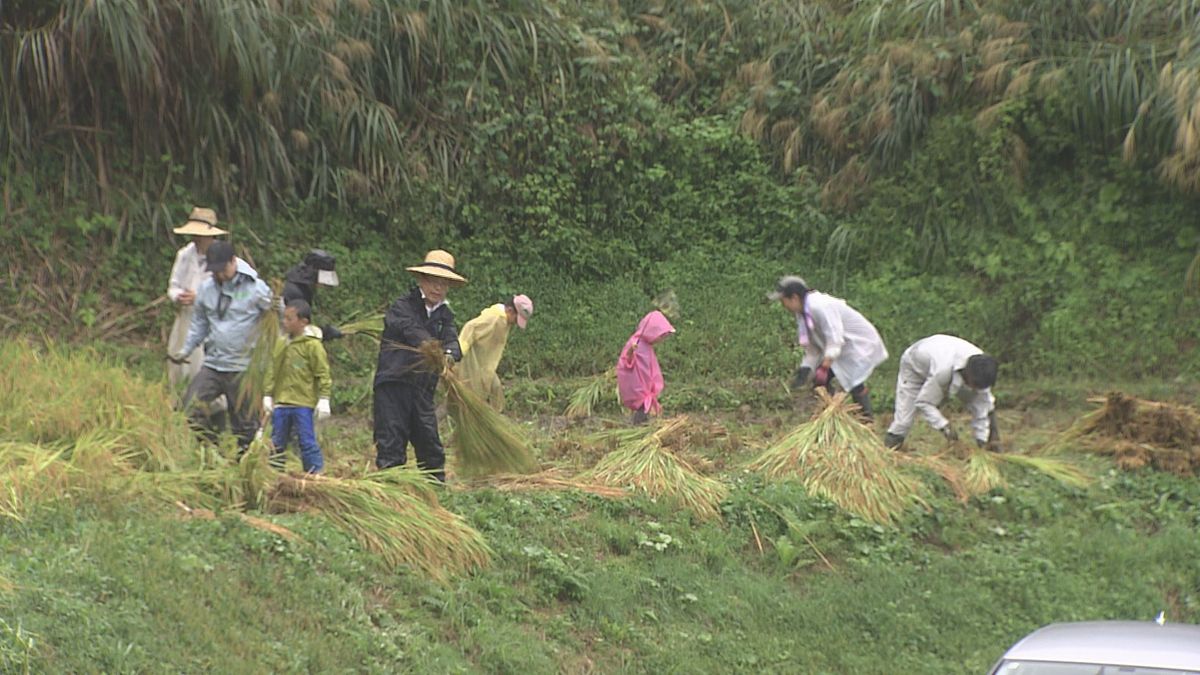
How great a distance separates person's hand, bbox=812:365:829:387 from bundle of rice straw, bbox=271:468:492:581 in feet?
14.0

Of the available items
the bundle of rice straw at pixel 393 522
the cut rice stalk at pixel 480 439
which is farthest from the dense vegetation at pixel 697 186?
the bundle of rice straw at pixel 393 522

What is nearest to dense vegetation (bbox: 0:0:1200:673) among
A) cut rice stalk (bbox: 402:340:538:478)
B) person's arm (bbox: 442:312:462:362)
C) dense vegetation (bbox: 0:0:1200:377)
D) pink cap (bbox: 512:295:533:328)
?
dense vegetation (bbox: 0:0:1200:377)

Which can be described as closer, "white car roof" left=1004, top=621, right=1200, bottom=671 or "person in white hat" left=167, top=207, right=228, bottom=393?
"white car roof" left=1004, top=621, right=1200, bottom=671

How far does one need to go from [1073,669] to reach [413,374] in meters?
4.65

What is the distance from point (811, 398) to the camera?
47.9 ft

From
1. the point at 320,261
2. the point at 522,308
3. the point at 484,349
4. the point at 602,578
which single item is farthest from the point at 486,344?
the point at 602,578

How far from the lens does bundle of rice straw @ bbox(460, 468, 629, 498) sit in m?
9.95

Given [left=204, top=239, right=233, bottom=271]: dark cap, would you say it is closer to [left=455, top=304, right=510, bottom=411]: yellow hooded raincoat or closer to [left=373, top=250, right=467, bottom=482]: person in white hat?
[left=373, top=250, right=467, bottom=482]: person in white hat

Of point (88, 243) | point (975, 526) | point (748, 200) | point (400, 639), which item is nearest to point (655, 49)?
point (748, 200)

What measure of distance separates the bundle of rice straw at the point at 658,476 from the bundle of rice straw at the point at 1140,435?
3682mm

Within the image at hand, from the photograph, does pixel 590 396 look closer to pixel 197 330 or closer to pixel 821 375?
pixel 821 375

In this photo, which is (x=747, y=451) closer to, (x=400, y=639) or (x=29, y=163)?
(x=400, y=639)

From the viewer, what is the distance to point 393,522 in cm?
843

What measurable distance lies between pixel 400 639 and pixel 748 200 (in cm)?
1084
